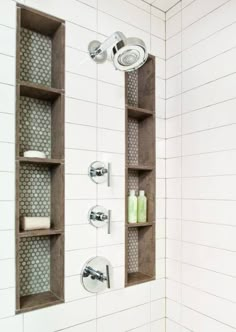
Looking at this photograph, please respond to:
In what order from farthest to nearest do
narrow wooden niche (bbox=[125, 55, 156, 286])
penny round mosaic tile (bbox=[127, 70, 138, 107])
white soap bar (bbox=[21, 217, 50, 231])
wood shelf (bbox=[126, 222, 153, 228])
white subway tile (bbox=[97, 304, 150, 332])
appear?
penny round mosaic tile (bbox=[127, 70, 138, 107]) → narrow wooden niche (bbox=[125, 55, 156, 286]) → wood shelf (bbox=[126, 222, 153, 228]) → white subway tile (bbox=[97, 304, 150, 332]) → white soap bar (bbox=[21, 217, 50, 231])

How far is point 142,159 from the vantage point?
5.99ft

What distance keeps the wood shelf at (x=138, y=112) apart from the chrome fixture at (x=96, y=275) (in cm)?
89

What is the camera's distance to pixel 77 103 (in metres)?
1.45

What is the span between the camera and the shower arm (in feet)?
4.04

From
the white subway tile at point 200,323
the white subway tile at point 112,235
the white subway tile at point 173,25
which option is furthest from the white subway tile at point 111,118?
the white subway tile at point 200,323

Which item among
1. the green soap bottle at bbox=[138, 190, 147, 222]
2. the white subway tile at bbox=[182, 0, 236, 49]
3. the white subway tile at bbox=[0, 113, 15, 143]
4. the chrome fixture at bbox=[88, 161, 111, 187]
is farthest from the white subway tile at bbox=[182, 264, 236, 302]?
the white subway tile at bbox=[182, 0, 236, 49]

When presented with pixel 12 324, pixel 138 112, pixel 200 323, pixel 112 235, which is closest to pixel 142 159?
pixel 138 112

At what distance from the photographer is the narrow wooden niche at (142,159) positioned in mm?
1737

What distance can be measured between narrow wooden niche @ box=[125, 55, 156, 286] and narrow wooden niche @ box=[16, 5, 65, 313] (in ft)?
1.57

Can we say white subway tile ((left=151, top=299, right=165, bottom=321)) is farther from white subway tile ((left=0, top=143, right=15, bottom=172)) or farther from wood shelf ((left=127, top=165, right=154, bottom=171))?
white subway tile ((left=0, top=143, right=15, bottom=172))

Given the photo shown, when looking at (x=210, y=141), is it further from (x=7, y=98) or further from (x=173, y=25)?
(x=7, y=98)

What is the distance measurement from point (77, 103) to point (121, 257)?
0.91 m

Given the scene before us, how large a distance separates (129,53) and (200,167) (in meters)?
0.75

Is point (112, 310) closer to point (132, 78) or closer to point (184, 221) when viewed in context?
point (184, 221)
